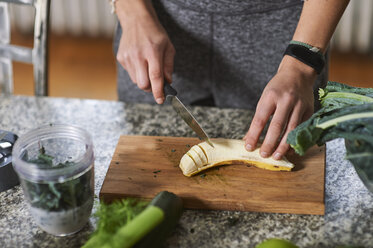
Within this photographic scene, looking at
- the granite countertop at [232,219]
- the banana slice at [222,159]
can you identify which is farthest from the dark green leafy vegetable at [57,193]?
the banana slice at [222,159]

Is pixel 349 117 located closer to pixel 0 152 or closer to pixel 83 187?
pixel 83 187

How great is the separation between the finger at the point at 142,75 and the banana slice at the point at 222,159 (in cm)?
26

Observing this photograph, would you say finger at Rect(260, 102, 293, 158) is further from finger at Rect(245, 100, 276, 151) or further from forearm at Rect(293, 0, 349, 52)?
forearm at Rect(293, 0, 349, 52)

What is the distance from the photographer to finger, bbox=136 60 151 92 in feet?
4.36

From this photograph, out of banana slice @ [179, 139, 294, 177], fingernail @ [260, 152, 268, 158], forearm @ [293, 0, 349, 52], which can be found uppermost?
forearm @ [293, 0, 349, 52]

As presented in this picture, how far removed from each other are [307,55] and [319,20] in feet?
0.33

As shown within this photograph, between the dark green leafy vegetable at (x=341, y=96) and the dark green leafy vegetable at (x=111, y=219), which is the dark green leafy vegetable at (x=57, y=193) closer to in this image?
the dark green leafy vegetable at (x=111, y=219)

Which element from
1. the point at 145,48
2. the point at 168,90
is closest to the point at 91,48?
the point at 145,48

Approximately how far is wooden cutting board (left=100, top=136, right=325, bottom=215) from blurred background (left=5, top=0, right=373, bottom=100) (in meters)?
2.31

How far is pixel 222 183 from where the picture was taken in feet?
3.69

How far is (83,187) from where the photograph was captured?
95cm

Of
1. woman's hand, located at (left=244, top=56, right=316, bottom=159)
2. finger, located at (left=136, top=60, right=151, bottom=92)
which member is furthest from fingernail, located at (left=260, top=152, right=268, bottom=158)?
finger, located at (left=136, top=60, right=151, bottom=92)

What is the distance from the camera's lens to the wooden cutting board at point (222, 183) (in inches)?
42.0

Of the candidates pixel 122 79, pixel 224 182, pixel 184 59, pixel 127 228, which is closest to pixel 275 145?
pixel 224 182
